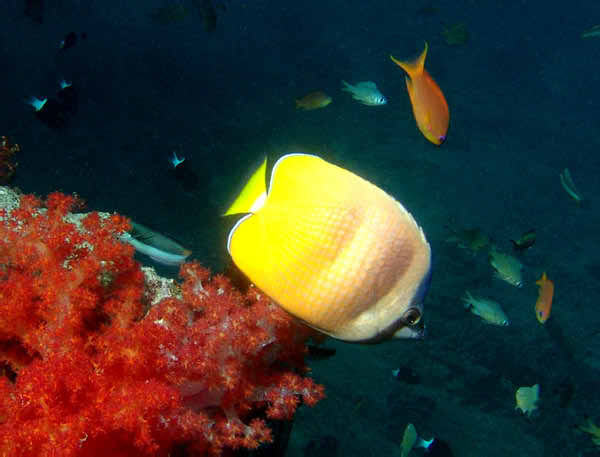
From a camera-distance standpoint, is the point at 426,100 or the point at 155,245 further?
the point at 155,245

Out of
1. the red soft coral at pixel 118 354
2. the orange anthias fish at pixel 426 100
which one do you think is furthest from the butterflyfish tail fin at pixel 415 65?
the red soft coral at pixel 118 354

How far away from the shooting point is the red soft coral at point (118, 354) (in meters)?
1.60

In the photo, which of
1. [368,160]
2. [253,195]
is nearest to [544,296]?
[253,195]

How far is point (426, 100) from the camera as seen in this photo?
154 inches

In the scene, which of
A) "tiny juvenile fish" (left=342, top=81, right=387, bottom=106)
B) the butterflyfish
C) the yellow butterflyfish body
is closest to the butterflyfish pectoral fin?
the yellow butterflyfish body

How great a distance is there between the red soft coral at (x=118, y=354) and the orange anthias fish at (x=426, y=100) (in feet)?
8.82

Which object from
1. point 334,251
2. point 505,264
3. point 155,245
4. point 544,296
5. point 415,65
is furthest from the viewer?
point 505,264

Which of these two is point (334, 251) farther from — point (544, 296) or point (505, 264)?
point (505, 264)

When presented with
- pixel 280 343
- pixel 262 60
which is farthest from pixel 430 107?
pixel 262 60

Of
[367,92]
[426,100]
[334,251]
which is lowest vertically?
[367,92]

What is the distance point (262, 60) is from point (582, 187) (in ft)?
65.1

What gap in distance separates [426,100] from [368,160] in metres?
11.9

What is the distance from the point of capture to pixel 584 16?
55125mm

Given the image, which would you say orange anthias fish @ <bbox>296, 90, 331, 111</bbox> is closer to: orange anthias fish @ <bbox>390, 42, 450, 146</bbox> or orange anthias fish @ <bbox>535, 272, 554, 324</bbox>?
orange anthias fish @ <bbox>390, 42, 450, 146</bbox>
